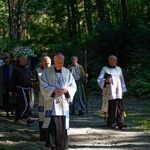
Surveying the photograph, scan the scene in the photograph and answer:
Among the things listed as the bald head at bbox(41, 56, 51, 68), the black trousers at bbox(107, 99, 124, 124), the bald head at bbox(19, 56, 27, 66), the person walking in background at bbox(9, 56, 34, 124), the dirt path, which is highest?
the bald head at bbox(19, 56, 27, 66)

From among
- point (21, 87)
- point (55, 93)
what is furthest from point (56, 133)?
point (21, 87)

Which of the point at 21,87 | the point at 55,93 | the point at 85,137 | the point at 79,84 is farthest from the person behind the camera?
the point at 79,84

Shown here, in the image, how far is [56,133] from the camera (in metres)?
8.22

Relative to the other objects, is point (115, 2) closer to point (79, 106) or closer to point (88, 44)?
point (88, 44)

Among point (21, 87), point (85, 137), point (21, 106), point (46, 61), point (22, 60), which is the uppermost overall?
point (22, 60)

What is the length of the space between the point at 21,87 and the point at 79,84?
311cm

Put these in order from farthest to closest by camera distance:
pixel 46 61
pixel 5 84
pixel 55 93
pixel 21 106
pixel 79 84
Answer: pixel 79 84, pixel 5 84, pixel 21 106, pixel 46 61, pixel 55 93

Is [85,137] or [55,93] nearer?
[55,93]

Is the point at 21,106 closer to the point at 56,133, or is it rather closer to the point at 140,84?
the point at 56,133

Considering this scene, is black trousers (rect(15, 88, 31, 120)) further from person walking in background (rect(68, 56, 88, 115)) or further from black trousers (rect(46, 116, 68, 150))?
black trousers (rect(46, 116, 68, 150))

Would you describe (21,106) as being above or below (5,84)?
below

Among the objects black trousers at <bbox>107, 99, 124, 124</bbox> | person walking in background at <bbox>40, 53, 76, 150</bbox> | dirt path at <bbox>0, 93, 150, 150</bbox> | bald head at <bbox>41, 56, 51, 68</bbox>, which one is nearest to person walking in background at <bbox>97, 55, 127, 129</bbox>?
black trousers at <bbox>107, 99, 124, 124</bbox>

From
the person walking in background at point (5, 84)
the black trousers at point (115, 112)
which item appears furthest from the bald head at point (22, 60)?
the black trousers at point (115, 112)

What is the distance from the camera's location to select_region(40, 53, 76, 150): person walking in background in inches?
323
